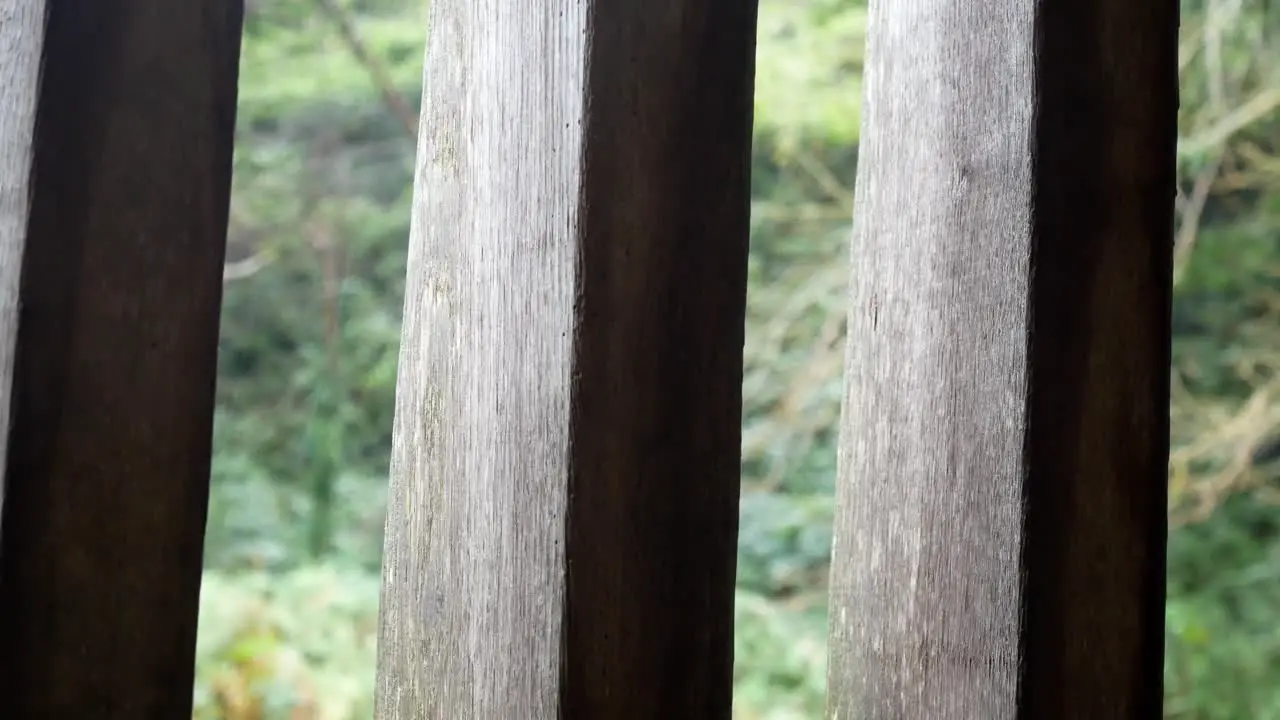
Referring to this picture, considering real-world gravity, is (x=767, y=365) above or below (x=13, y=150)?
above

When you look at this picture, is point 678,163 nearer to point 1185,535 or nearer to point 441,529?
point 441,529

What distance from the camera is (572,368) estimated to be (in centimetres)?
45

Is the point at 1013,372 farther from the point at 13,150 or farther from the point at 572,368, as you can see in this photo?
the point at 13,150

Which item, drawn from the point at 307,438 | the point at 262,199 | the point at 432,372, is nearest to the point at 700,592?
the point at 432,372

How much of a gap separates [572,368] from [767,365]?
106 inches

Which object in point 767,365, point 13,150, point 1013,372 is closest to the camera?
point 13,150

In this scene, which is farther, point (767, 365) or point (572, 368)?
point (767, 365)

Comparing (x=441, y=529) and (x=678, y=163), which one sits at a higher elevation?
(x=678, y=163)

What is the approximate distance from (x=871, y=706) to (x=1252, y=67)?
10.3 ft

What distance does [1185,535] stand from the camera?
3133mm

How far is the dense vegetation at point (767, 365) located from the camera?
2723 millimetres

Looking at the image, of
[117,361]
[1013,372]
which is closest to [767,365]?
[1013,372]

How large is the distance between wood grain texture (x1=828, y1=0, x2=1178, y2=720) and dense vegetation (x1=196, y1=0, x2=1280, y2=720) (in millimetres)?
2108

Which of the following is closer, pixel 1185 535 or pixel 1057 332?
pixel 1057 332
